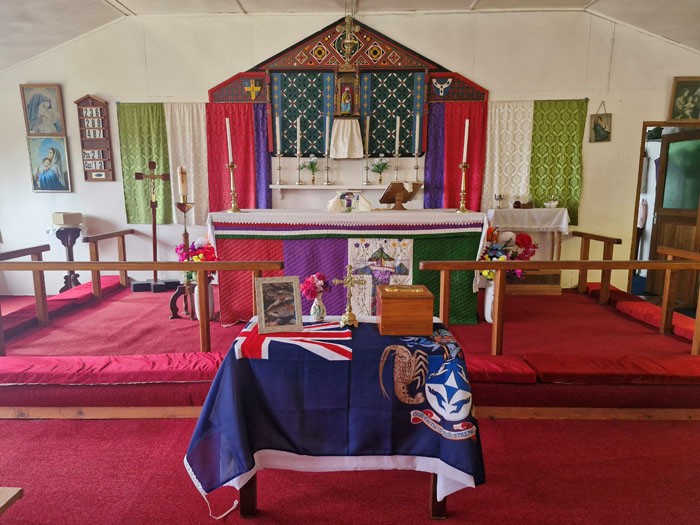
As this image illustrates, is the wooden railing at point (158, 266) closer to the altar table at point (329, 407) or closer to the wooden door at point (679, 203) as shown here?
the altar table at point (329, 407)

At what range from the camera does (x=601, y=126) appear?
5.64 meters

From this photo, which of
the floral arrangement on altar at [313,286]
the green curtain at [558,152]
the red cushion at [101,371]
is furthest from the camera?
the green curtain at [558,152]

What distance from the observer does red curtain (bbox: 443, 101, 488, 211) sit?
567cm

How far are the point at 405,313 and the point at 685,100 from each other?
5884mm

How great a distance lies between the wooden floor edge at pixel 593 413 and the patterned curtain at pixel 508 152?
3.54 meters

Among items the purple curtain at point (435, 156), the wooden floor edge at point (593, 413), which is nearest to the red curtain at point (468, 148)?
the purple curtain at point (435, 156)

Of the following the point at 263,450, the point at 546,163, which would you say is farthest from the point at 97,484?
the point at 546,163

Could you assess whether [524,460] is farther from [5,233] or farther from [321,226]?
[5,233]

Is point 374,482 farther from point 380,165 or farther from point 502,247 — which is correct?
point 380,165

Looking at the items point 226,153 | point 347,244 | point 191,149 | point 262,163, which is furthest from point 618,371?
point 191,149

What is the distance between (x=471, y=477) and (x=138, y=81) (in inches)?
242

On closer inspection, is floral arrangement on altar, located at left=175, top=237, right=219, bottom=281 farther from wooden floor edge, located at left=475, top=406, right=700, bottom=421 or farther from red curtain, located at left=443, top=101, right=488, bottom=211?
red curtain, located at left=443, top=101, right=488, bottom=211

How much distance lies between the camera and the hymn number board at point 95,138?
578cm

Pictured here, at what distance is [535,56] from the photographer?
561 centimetres
